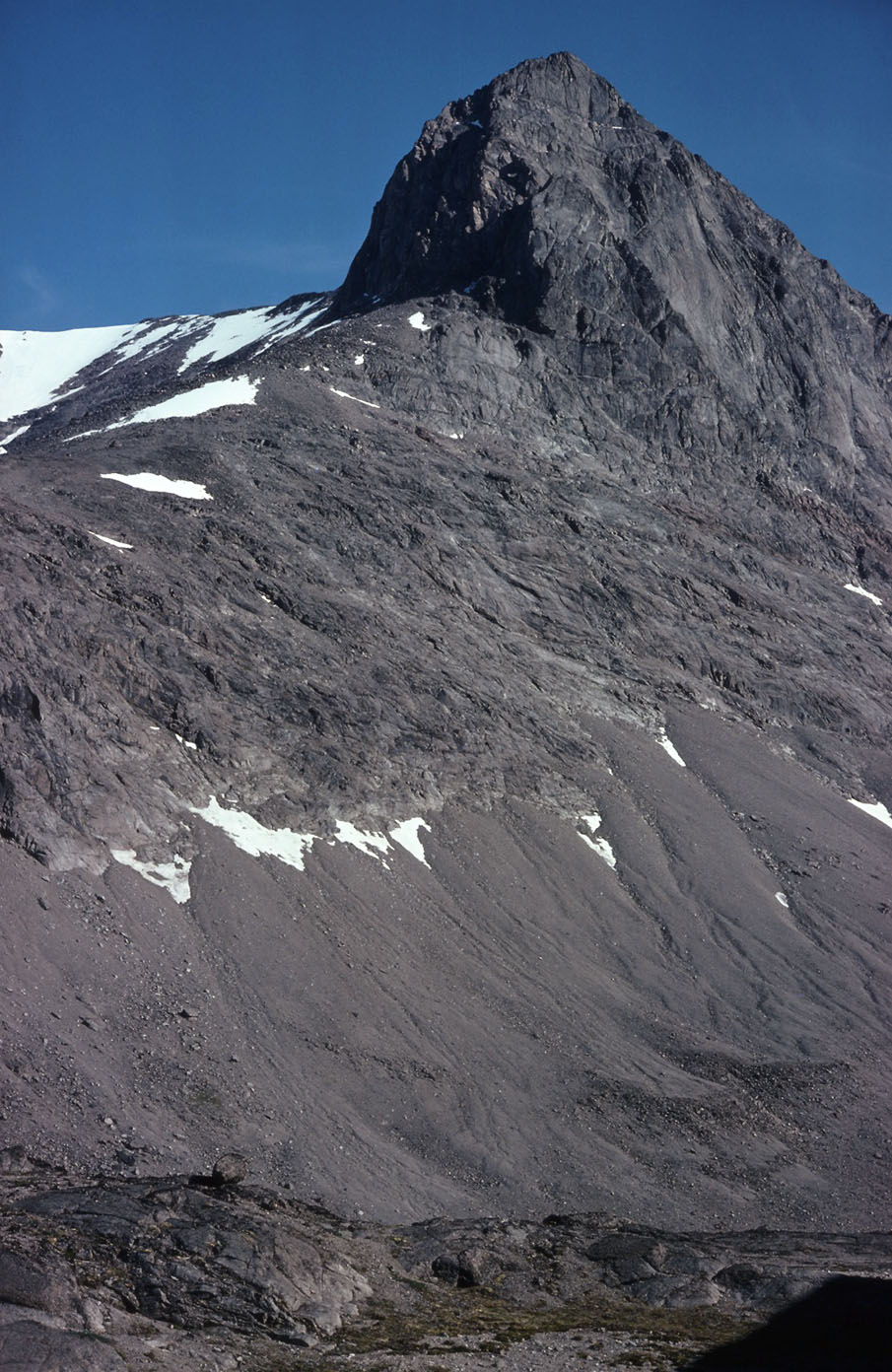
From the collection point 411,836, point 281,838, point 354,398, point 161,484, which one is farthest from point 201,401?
point 281,838

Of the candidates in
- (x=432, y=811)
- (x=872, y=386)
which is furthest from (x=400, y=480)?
(x=872, y=386)

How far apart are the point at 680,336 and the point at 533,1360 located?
9033cm

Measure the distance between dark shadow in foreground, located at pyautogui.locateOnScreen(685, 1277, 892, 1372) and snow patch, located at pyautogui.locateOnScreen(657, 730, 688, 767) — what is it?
39479 millimetres

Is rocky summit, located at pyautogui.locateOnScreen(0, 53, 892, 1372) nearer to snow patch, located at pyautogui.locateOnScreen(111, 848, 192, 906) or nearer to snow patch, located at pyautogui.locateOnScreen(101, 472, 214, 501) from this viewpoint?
snow patch, located at pyautogui.locateOnScreen(101, 472, 214, 501)

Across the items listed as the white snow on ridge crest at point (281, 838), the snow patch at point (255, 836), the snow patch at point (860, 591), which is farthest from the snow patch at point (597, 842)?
the snow patch at point (860, 591)

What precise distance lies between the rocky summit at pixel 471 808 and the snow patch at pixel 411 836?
0.26 metres

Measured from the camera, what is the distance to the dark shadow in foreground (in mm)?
28938

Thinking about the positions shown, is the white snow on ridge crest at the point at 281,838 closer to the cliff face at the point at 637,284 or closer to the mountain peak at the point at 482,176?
the cliff face at the point at 637,284

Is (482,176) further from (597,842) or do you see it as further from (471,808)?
(597,842)

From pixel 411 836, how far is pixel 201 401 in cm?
4574

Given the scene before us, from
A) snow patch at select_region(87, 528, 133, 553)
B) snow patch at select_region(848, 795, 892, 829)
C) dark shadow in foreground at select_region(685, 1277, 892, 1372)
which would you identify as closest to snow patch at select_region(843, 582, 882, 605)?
snow patch at select_region(848, 795, 892, 829)

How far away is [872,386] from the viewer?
12112cm

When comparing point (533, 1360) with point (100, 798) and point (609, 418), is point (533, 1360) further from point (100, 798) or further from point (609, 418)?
point (609, 418)

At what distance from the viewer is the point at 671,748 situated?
74.7 meters
